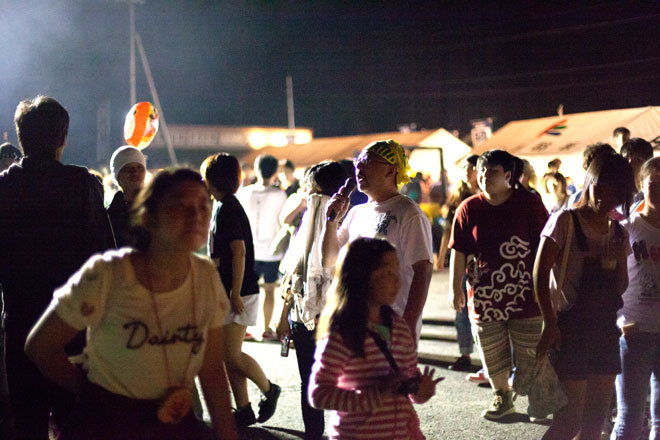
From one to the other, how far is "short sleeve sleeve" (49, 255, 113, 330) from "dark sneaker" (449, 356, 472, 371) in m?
5.50

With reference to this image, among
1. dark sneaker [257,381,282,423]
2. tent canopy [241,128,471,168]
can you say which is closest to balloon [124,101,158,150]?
dark sneaker [257,381,282,423]

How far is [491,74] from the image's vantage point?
1358 inches

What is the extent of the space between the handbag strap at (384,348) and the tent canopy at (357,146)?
56.6 ft

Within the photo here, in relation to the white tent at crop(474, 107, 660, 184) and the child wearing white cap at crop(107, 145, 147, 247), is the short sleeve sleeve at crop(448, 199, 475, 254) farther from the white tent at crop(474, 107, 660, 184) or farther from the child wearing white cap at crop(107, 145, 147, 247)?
the white tent at crop(474, 107, 660, 184)

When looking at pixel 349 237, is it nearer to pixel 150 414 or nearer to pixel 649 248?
pixel 649 248

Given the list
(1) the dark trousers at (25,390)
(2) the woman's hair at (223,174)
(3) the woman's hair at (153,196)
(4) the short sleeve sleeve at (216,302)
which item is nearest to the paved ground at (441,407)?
(2) the woman's hair at (223,174)

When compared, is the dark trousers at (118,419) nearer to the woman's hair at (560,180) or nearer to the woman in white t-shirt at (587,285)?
the woman in white t-shirt at (587,285)

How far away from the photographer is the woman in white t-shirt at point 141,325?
2438 mm

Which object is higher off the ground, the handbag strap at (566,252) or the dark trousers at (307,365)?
the handbag strap at (566,252)

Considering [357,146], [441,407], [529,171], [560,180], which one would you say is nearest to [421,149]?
[357,146]

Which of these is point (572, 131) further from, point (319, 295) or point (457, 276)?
point (319, 295)

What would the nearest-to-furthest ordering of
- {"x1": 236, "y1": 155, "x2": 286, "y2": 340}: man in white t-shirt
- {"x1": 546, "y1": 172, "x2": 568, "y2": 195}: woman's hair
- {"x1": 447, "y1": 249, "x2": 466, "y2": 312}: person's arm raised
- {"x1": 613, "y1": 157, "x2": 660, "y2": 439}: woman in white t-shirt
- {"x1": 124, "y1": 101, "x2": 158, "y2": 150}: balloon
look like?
{"x1": 613, "y1": 157, "x2": 660, "y2": 439}: woman in white t-shirt, {"x1": 447, "y1": 249, "x2": 466, "y2": 312}: person's arm raised, {"x1": 124, "y1": 101, "x2": 158, "y2": 150}: balloon, {"x1": 546, "y1": 172, "x2": 568, "y2": 195}: woman's hair, {"x1": 236, "y1": 155, "x2": 286, "y2": 340}: man in white t-shirt

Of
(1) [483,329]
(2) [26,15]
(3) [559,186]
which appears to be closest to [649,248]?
(1) [483,329]

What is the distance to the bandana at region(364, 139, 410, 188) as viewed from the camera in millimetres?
4305
